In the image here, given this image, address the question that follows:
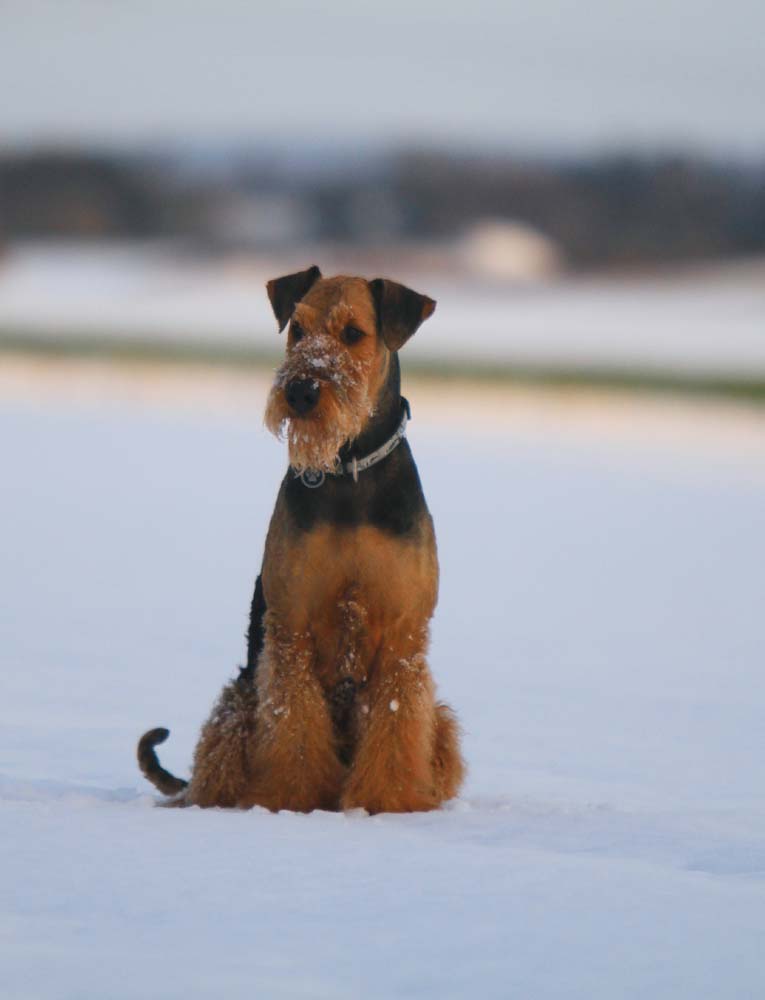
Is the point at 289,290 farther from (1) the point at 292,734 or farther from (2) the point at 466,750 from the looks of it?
(2) the point at 466,750

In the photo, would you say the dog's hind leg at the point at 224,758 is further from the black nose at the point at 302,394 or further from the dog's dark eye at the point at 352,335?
the dog's dark eye at the point at 352,335

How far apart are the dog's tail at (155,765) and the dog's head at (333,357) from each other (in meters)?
1.11

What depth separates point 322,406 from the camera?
4492 millimetres

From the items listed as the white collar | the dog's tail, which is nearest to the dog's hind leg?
the dog's tail

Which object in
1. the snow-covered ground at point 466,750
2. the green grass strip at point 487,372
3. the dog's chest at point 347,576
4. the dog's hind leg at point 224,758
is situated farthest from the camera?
the green grass strip at point 487,372

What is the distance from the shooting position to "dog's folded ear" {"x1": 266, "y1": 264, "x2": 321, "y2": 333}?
5062 mm

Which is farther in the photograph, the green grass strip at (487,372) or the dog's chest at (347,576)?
the green grass strip at (487,372)

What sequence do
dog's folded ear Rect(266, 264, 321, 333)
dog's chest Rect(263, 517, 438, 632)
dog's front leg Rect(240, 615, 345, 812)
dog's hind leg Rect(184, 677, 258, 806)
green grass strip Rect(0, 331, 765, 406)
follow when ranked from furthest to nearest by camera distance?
green grass strip Rect(0, 331, 765, 406)
dog's folded ear Rect(266, 264, 321, 333)
dog's hind leg Rect(184, 677, 258, 806)
dog's front leg Rect(240, 615, 345, 812)
dog's chest Rect(263, 517, 438, 632)

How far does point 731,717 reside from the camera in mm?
7152

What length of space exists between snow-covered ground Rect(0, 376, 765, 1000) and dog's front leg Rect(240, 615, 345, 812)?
1.22 feet

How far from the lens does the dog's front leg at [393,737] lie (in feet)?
15.4

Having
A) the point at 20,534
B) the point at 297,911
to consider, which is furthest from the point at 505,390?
the point at 297,911

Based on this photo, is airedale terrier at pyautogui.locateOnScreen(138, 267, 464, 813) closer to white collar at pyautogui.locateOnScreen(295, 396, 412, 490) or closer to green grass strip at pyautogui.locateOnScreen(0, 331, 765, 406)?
white collar at pyautogui.locateOnScreen(295, 396, 412, 490)

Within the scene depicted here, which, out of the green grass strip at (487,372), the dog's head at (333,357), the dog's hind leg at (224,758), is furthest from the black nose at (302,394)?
the green grass strip at (487,372)
